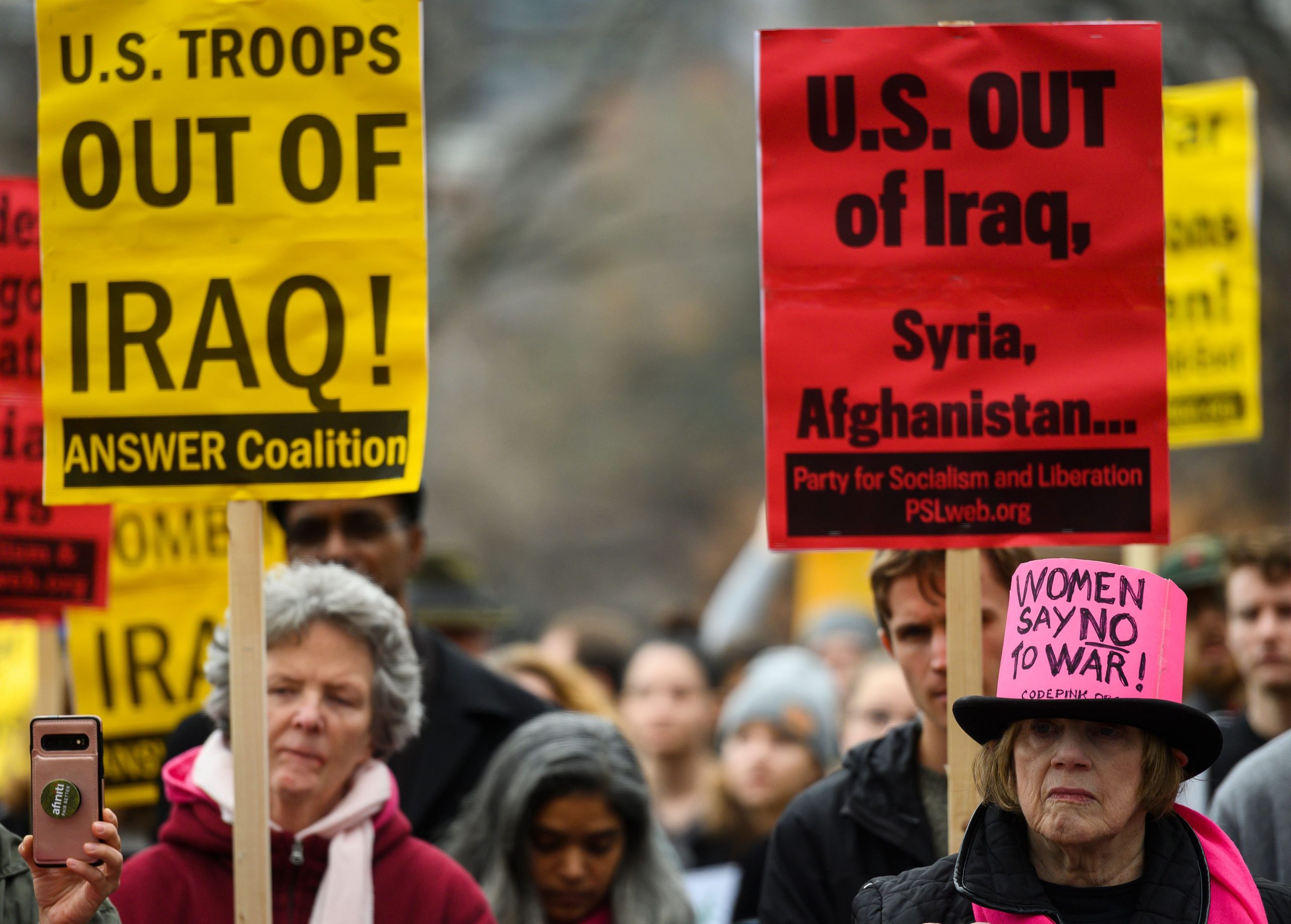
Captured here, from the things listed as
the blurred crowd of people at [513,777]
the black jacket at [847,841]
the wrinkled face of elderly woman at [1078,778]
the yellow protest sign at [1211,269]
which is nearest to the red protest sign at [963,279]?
the blurred crowd of people at [513,777]

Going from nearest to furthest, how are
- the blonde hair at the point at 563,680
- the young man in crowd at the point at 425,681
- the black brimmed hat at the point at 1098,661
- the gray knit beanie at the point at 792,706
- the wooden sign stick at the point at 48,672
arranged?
the black brimmed hat at the point at 1098,661
the wooden sign stick at the point at 48,672
the young man in crowd at the point at 425,681
the blonde hair at the point at 563,680
the gray knit beanie at the point at 792,706

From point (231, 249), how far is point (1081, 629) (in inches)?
81.1

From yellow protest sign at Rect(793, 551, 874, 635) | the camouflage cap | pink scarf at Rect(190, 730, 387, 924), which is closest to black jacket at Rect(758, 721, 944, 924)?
pink scarf at Rect(190, 730, 387, 924)

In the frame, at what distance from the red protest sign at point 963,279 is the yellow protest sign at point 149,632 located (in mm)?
2542

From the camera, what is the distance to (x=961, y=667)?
4.18 m

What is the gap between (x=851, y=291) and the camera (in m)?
4.36

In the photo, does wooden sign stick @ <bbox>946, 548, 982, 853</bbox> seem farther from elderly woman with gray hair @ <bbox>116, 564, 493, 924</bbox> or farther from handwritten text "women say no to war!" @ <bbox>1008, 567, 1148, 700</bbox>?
elderly woman with gray hair @ <bbox>116, 564, 493, 924</bbox>

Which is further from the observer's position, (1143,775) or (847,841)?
(847,841)

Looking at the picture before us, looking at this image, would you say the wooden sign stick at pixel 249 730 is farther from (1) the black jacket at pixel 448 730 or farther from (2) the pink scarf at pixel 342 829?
(1) the black jacket at pixel 448 730

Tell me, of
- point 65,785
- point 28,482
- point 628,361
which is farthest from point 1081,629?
point 628,361

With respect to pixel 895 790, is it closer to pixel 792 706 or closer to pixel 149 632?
pixel 149 632

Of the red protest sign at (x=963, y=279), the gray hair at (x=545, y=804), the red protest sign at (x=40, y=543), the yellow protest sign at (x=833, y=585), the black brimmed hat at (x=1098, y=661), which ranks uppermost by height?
the red protest sign at (x=963, y=279)

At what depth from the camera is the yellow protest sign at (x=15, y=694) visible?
734cm

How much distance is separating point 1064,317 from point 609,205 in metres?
28.1
